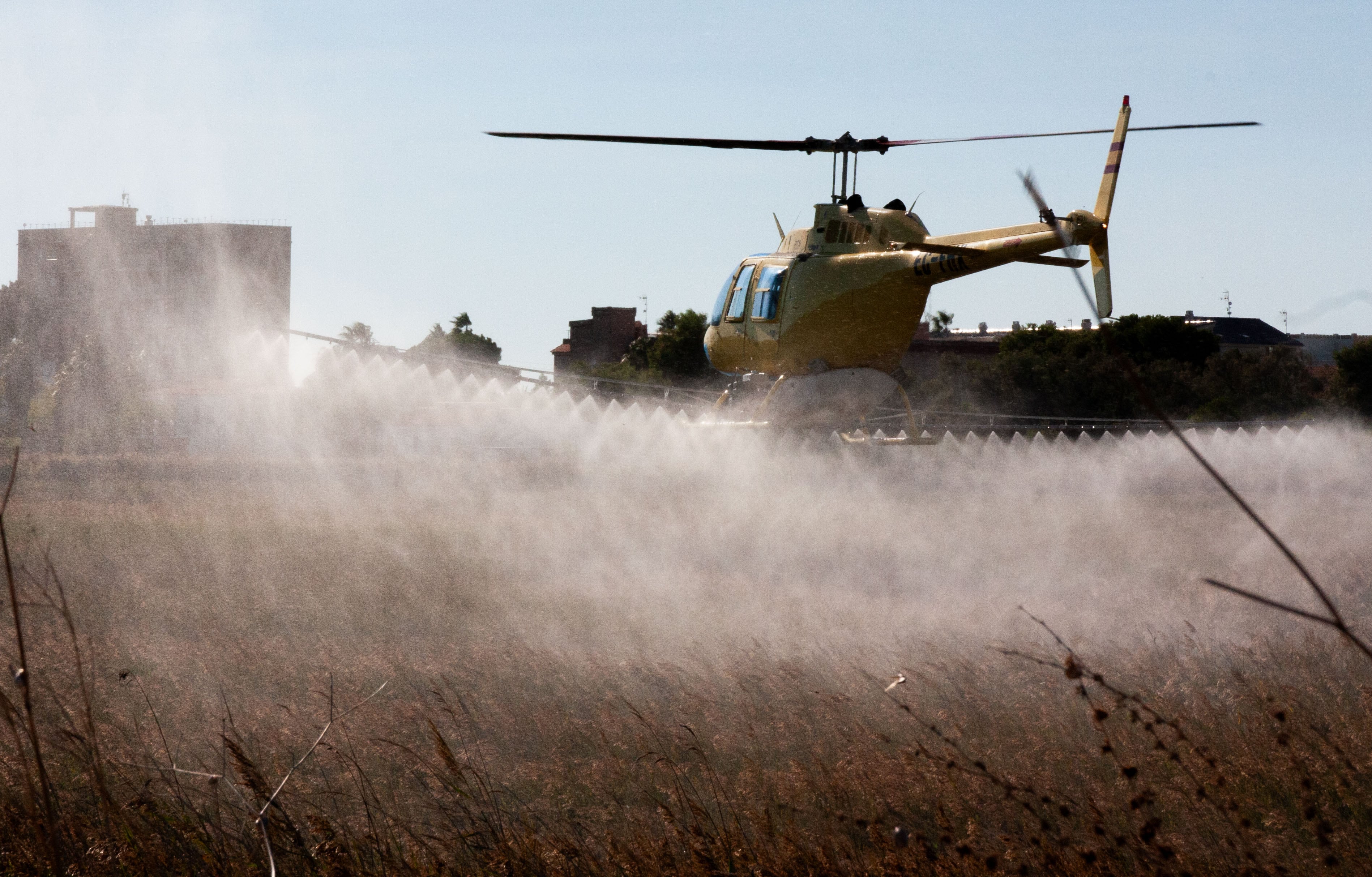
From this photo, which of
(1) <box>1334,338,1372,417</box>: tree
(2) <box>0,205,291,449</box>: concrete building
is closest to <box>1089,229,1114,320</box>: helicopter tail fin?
(2) <box>0,205,291,449</box>: concrete building

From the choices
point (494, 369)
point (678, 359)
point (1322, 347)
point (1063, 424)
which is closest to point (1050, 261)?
point (494, 369)

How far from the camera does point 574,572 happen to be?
18.0 m

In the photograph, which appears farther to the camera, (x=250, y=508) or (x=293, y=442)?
(x=293, y=442)

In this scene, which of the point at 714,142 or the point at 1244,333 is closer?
the point at 714,142

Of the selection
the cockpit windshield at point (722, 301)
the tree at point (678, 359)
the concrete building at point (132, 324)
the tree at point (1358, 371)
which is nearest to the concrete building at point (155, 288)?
Result: the concrete building at point (132, 324)

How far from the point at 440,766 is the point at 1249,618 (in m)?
8.84

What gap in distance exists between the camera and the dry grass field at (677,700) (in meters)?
5.22

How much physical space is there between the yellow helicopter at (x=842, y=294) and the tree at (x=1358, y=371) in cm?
6911

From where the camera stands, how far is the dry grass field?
5219 millimetres

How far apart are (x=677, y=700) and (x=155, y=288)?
10148 centimetres

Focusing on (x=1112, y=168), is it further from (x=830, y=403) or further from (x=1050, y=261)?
(x=1050, y=261)

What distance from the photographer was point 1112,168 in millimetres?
17750

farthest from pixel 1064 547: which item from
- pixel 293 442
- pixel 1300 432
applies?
pixel 293 442

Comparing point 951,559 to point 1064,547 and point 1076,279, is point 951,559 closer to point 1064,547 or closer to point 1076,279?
point 1064,547
